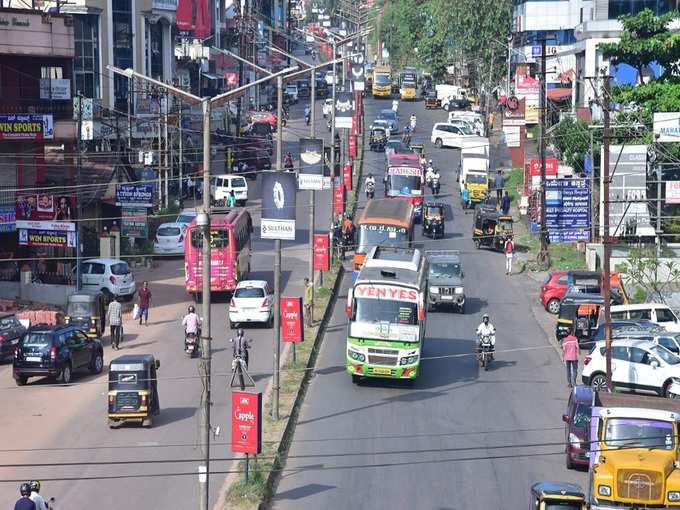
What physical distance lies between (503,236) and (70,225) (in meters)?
22.7

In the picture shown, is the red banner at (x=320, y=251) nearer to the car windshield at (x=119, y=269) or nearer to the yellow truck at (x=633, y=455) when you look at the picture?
the car windshield at (x=119, y=269)

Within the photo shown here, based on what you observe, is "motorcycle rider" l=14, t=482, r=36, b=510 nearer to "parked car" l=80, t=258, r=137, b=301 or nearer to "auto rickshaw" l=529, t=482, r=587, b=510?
"auto rickshaw" l=529, t=482, r=587, b=510

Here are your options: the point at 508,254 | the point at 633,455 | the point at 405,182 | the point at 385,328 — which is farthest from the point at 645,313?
the point at 405,182

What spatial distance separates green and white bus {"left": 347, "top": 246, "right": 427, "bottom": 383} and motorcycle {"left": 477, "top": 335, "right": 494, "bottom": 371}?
11.1 feet

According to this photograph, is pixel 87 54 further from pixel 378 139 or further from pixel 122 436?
pixel 122 436

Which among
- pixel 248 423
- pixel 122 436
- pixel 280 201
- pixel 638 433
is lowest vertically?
pixel 122 436

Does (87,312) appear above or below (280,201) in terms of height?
below

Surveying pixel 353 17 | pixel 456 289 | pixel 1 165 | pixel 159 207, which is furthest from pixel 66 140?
pixel 353 17

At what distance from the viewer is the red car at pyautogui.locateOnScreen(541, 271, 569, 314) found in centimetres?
4716

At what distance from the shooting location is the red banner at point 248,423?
24.0 metres

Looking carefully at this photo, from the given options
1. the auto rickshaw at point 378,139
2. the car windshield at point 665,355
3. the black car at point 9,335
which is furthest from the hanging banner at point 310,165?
the auto rickshaw at point 378,139

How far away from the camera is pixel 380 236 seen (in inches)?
1962

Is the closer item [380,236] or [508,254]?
[380,236]

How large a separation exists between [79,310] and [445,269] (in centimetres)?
1439
